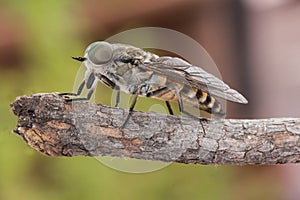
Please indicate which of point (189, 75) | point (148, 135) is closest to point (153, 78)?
point (189, 75)

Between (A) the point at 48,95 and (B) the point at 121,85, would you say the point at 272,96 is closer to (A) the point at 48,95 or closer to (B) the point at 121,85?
(B) the point at 121,85

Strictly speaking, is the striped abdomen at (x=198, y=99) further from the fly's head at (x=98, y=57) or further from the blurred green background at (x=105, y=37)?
the blurred green background at (x=105, y=37)

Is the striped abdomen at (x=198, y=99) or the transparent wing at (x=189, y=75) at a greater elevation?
the transparent wing at (x=189, y=75)

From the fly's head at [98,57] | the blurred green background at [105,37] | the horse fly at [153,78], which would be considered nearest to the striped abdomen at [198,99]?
the horse fly at [153,78]

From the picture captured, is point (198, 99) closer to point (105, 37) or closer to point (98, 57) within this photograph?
point (98, 57)

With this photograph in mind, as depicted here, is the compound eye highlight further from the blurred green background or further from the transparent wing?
the blurred green background
